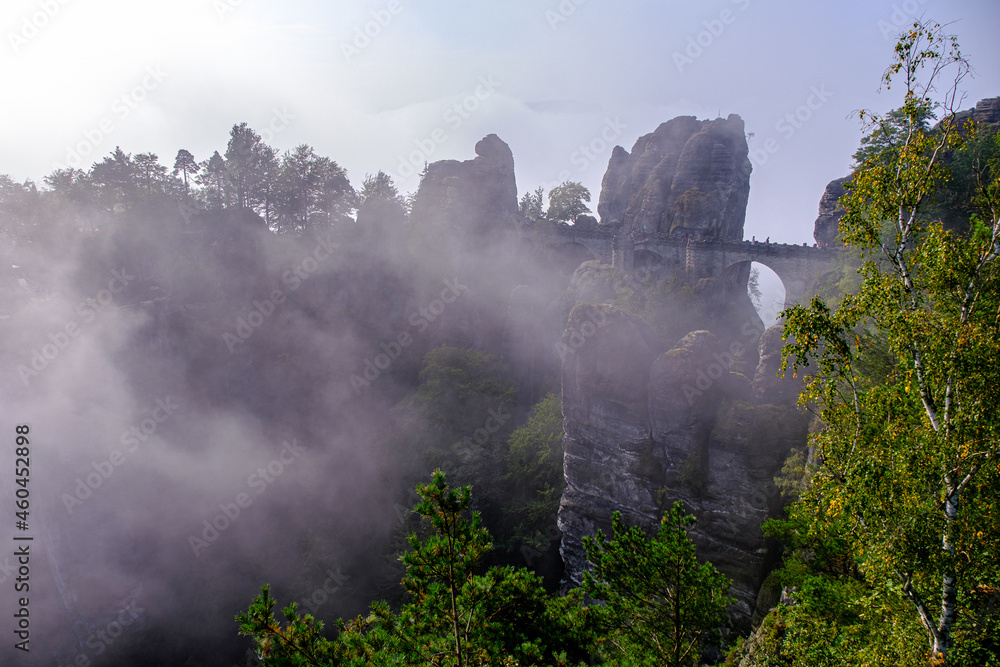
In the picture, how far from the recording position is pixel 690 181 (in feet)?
131

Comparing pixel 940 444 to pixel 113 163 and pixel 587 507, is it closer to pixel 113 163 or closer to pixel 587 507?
pixel 587 507

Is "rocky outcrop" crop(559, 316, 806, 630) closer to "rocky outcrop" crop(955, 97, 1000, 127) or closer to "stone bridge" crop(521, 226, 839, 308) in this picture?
"stone bridge" crop(521, 226, 839, 308)

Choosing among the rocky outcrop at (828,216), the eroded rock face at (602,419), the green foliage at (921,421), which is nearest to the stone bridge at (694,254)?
the rocky outcrop at (828,216)

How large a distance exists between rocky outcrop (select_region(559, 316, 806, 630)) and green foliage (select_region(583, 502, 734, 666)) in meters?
9.98

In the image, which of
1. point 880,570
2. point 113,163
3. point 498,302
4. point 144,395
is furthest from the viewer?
point 498,302

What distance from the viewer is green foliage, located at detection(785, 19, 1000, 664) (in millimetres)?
5695

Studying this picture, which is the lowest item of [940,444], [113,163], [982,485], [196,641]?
[196,641]

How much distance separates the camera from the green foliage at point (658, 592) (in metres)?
8.09

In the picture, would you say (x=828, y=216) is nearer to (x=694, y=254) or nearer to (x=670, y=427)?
(x=694, y=254)

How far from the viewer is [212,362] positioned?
36750 mm

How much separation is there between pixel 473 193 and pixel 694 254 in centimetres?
2047

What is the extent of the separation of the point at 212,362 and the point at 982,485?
43.0 m

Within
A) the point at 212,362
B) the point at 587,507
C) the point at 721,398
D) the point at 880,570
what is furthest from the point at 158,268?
the point at 880,570

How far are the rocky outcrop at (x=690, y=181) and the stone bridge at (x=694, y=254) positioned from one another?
191 centimetres
